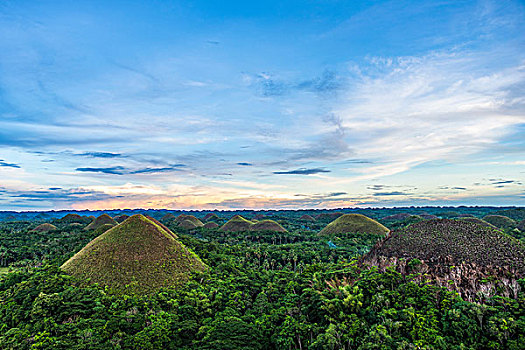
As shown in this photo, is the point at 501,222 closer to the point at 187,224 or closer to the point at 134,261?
the point at 187,224

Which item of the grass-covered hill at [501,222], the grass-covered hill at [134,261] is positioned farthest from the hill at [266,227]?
the grass-covered hill at [501,222]

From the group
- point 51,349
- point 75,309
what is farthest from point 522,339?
point 75,309

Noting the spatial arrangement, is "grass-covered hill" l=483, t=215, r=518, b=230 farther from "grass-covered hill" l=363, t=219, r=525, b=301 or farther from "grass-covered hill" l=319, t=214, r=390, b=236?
"grass-covered hill" l=363, t=219, r=525, b=301

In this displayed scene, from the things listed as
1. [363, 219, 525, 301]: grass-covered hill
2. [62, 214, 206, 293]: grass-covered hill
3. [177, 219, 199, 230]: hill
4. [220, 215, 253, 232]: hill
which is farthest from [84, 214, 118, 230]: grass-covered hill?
[363, 219, 525, 301]: grass-covered hill

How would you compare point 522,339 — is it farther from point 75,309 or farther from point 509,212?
point 509,212

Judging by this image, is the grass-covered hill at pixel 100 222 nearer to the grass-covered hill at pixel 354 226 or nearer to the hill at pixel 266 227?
the hill at pixel 266 227

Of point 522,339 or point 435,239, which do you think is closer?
point 522,339
